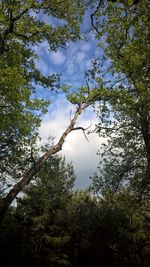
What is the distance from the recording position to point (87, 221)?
26312mm

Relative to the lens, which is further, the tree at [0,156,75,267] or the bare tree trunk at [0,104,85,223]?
the tree at [0,156,75,267]

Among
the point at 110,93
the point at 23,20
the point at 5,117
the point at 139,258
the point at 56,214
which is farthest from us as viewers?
the point at 56,214

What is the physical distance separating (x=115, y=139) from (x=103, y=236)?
23.8 ft

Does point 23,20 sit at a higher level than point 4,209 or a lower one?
higher

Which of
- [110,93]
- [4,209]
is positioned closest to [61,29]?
[110,93]

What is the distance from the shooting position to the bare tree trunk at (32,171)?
1503 centimetres

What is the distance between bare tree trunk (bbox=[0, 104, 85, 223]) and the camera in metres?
15.0

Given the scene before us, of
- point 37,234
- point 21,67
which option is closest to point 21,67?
point 21,67

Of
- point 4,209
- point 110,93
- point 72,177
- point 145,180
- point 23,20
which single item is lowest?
point 4,209

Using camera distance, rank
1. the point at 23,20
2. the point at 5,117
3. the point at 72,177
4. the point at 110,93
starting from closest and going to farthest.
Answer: the point at 5,117 → the point at 23,20 → the point at 110,93 → the point at 72,177

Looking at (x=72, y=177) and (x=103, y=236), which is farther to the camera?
(x=72, y=177)

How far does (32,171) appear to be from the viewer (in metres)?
16.4

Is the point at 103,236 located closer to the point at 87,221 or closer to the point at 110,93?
the point at 87,221

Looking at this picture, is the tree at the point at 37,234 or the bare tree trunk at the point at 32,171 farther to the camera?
the tree at the point at 37,234
